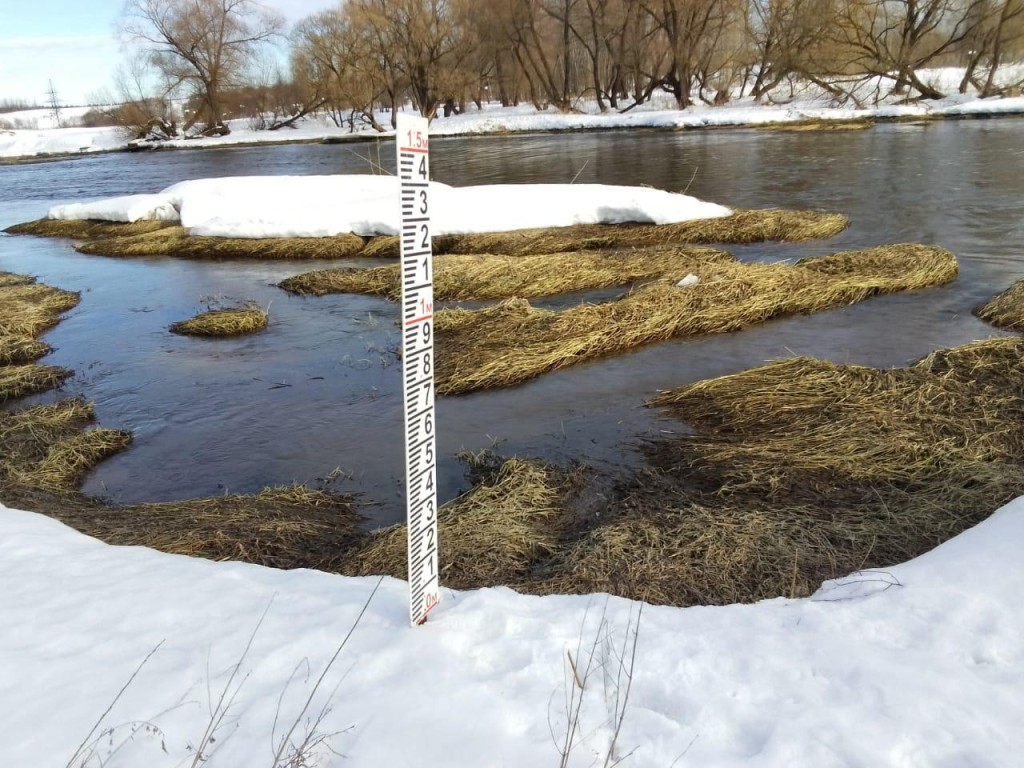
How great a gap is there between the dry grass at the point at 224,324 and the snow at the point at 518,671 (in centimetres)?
622

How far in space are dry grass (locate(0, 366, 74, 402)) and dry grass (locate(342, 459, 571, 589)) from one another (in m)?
5.34

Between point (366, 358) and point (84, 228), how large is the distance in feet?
46.5

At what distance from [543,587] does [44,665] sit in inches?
82.0

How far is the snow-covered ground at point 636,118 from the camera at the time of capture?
35.7 m

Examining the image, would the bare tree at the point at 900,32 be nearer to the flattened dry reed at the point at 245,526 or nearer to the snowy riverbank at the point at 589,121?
the snowy riverbank at the point at 589,121

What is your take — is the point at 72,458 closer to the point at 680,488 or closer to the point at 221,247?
the point at 680,488

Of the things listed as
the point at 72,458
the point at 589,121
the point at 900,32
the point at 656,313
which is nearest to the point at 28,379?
the point at 72,458

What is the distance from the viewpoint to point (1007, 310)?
811 cm

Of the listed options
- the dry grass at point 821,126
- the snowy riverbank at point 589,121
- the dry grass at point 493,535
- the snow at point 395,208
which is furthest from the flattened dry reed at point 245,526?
the dry grass at point 821,126

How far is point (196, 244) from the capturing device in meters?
15.0

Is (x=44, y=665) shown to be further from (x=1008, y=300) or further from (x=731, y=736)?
(x=1008, y=300)

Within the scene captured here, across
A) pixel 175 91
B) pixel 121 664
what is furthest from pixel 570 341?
pixel 175 91

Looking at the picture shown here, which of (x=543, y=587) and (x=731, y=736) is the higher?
(x=731, y=736)

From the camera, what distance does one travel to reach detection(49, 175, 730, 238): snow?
47.3 feet
